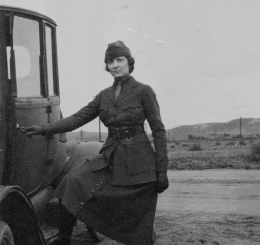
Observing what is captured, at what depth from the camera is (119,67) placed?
4219 mm

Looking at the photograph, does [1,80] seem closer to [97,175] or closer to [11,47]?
[11,47]

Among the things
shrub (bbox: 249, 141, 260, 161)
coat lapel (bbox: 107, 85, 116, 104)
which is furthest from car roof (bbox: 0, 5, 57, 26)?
shrub (bbox: 249, 141, 260, 161)

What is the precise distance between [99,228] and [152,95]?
125cm

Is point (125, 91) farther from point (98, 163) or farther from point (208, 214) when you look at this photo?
point (208, 214)

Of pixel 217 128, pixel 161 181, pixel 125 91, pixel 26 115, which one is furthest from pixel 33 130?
pixel 217 128

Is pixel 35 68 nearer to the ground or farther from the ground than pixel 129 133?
farther from the ground

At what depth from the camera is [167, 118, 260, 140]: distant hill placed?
91062 mm

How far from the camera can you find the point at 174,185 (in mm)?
10516

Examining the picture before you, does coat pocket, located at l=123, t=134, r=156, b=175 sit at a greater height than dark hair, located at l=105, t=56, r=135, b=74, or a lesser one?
lesser

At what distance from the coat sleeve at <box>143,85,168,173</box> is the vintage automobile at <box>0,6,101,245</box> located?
903 millimetres

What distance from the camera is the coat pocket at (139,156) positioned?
13.4ft

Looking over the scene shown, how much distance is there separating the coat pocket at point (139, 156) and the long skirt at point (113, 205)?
5.7 inches

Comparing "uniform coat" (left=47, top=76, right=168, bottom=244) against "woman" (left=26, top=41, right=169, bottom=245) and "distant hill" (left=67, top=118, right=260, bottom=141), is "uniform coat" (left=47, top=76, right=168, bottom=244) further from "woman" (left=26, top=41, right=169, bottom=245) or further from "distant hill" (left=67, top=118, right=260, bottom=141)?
"distant hill" (left=67, top=118, right=260, bottom=141)

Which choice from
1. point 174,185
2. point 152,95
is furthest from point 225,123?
point 152,95
